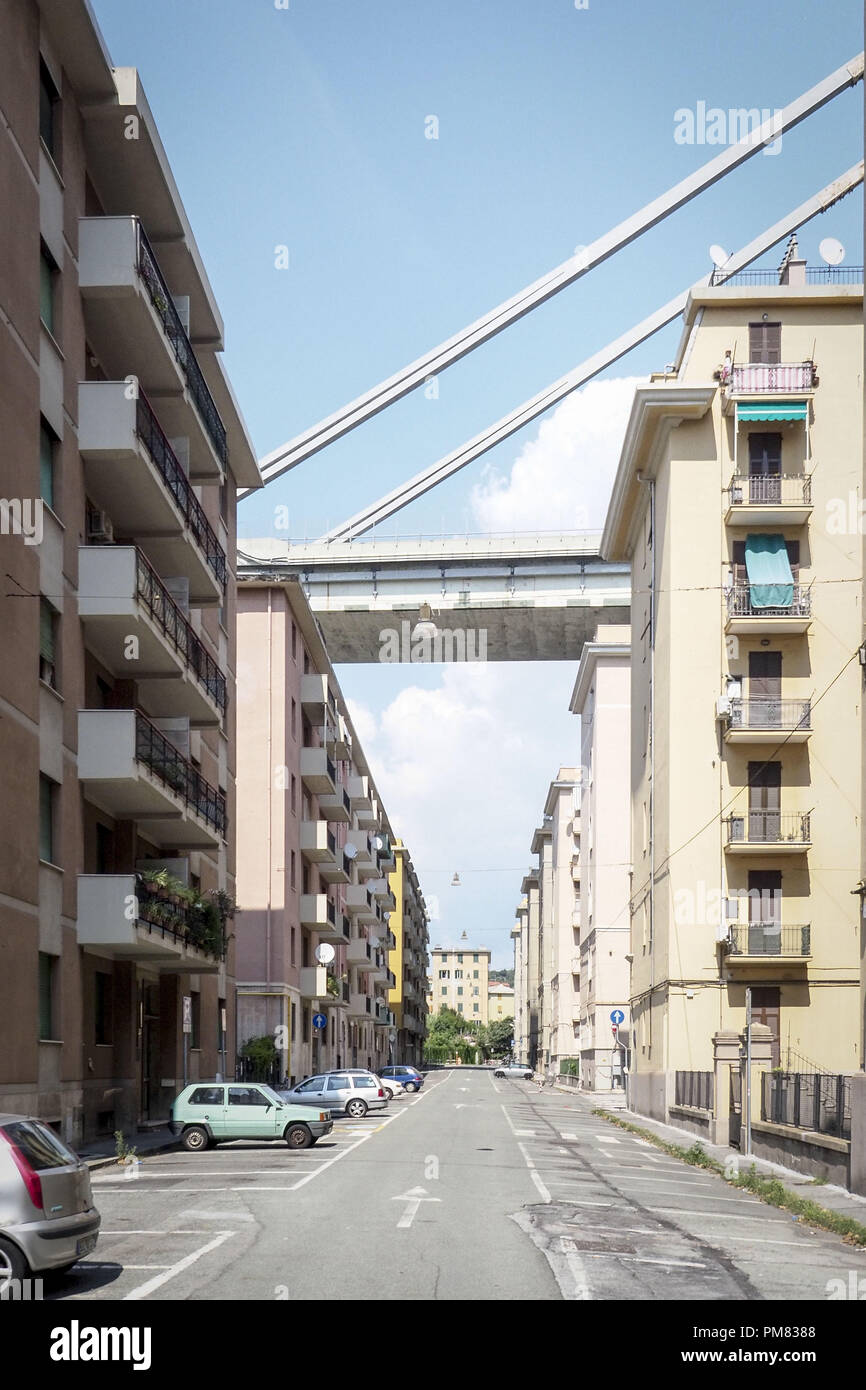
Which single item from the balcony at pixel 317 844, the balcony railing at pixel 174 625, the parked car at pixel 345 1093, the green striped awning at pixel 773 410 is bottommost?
the parked car at pixel 345 1093

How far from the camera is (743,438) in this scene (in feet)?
151

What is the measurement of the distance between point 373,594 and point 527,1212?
4953 centimetres

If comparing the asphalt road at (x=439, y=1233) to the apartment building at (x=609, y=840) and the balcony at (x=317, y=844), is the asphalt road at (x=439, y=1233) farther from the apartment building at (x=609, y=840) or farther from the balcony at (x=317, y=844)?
the apartment building at (x=609, y=840)

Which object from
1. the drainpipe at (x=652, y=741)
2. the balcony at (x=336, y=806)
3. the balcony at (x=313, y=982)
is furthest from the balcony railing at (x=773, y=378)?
→ the balcony at (x=336, y=806)

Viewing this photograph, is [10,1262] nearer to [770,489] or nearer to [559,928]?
[770,489]

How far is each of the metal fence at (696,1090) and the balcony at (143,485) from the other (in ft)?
55.5

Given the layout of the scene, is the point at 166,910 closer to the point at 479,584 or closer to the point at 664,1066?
the point at 664,1066

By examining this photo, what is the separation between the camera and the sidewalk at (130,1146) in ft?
87.9

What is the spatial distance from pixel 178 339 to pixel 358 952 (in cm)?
5437

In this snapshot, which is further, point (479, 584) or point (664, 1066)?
point (479, 584)

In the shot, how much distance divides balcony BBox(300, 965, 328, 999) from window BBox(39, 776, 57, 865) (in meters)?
34.1

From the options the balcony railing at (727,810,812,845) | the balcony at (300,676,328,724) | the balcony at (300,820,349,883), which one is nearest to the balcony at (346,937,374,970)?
the balcony at (300,820,349,883)

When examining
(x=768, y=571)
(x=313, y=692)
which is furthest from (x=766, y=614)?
(x=313, y=692)

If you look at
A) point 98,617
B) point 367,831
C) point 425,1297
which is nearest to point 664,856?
point 98,617
